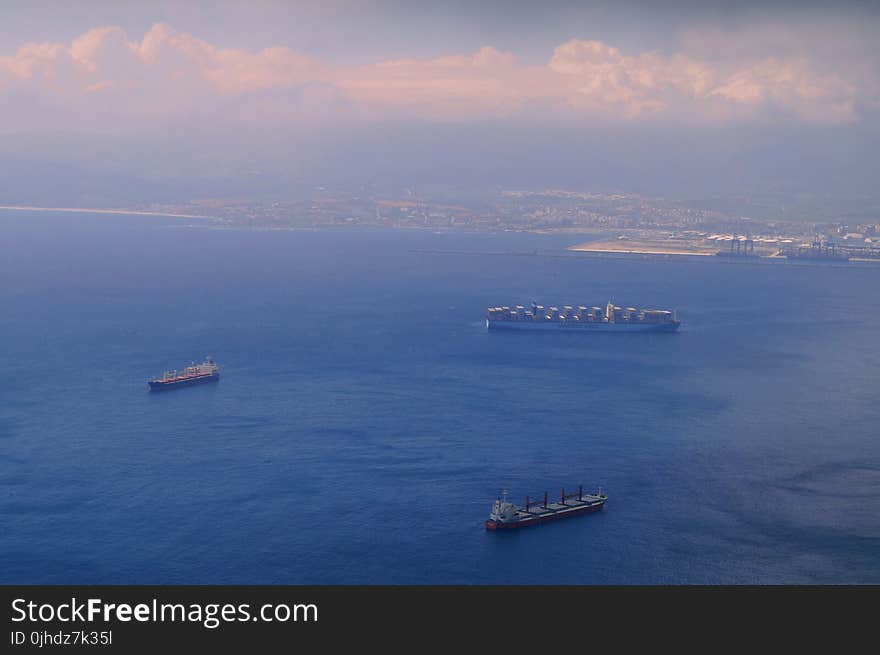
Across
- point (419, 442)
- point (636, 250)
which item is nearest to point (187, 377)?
point (419, 442)

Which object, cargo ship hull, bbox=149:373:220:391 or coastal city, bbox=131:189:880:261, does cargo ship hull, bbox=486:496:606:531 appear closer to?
cargo ship hull, bbox=149:373:220:391

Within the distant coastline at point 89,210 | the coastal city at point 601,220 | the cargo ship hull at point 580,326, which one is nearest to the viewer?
the cargo ship hull at point 580,326

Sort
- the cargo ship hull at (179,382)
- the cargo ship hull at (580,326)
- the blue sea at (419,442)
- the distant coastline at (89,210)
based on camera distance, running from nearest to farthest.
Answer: the blue sea at (419,442)
the cargo ship hull at (179,382)
the cargo ship hull at (580,326)
the distant coastline at (89,210)

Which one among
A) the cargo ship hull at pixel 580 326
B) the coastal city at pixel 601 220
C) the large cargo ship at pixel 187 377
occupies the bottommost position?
the large cargo ship at pixel 187 377

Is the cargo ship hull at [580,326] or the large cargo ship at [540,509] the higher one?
the cargo ship hull at [580,326]

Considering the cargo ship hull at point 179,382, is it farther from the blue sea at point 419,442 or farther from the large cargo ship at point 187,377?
the blue sea at point 419,442

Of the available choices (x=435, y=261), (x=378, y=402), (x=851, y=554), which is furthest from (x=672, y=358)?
(x=435, y=261)

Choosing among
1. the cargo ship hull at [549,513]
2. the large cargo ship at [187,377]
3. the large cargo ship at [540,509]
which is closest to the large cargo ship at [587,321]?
the large cargo ship at [187,377]
